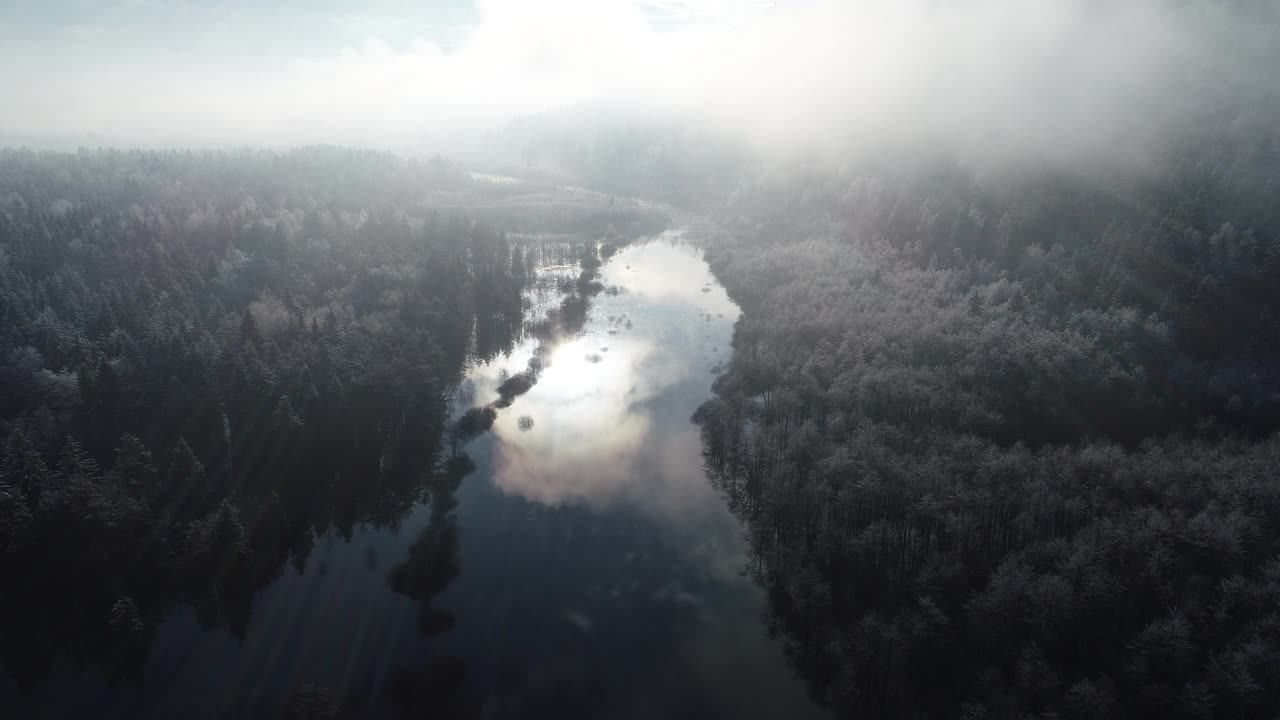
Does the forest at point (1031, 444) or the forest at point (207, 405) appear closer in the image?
the forest at point (1031, 444)

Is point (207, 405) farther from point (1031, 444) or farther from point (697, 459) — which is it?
point (1031, 444)

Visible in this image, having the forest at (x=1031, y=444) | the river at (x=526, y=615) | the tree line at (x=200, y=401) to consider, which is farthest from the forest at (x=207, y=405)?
the forest at (x=1031, y=444)

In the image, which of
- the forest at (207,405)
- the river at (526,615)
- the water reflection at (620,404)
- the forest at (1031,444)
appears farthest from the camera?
the water reflection at (620,404)

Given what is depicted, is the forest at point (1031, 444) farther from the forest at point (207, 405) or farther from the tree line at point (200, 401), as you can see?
the tree line at point (200, 401)

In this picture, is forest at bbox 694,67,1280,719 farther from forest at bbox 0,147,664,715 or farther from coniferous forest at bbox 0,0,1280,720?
forest at bbox 0,147,664,715

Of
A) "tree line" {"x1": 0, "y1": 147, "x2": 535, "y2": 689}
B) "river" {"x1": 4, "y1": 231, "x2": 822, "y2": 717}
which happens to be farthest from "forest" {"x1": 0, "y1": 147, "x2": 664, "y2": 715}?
"river" {"x1": 4, "y1": 231, "x2": 822, "y2": 717}

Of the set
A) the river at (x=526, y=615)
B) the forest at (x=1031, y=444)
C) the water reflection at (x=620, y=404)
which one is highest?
the forest at (x=1031, y=444)
